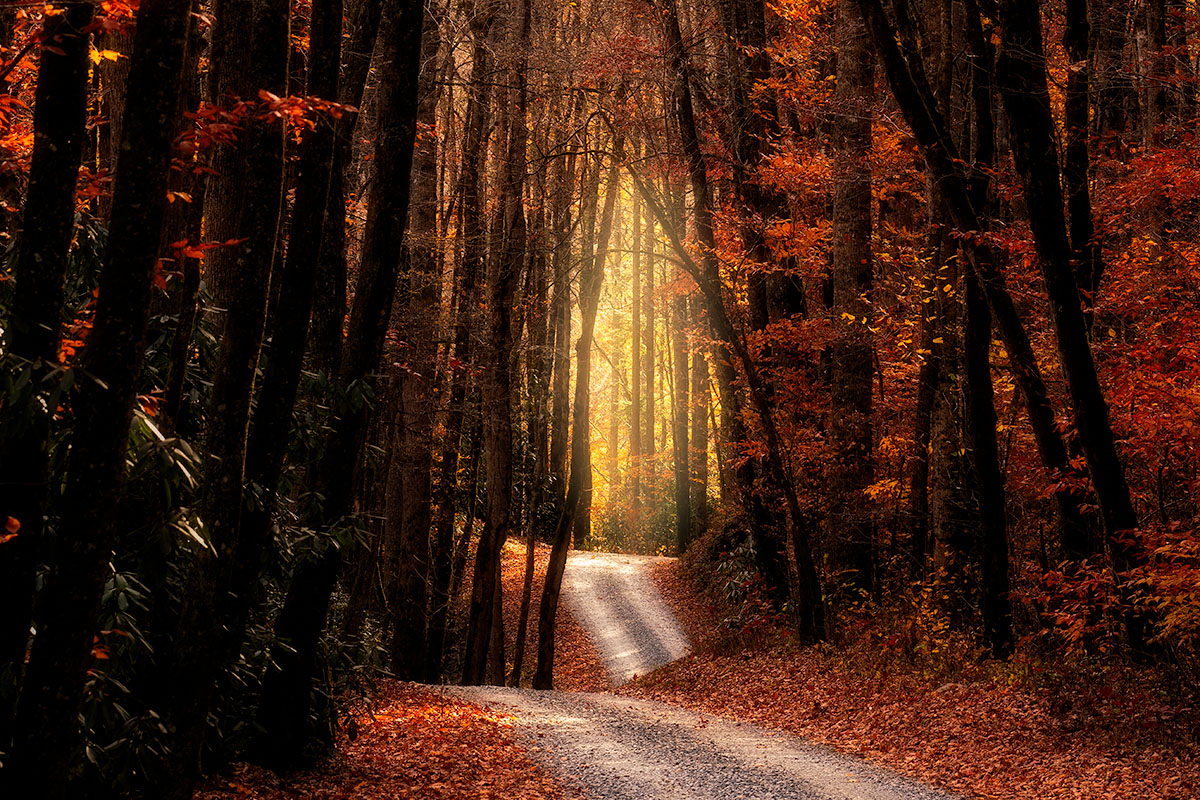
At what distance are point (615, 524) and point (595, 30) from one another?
25.5m

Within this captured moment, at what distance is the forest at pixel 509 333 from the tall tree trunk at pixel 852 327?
0.07 metres

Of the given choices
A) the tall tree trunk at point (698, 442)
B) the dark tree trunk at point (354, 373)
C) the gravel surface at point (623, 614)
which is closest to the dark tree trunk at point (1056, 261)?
the dark tree trunk at point (354, 373)

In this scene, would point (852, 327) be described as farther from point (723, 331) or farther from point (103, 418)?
point (103, 418)

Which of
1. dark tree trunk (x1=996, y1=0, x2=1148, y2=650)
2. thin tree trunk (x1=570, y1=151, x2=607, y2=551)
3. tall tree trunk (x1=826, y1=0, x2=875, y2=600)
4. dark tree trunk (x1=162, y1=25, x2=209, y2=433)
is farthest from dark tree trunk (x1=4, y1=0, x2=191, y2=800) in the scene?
tall tree trunk (x1=826, y1=0, x2=875, y2=600)

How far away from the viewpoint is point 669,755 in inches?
378

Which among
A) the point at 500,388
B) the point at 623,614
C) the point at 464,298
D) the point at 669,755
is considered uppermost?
the point at 464,298

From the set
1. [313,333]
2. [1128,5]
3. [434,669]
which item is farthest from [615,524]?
[313,333]

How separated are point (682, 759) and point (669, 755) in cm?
19

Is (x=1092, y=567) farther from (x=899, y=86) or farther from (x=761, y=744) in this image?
(x=899, y=86)

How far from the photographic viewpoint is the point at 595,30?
1859cm

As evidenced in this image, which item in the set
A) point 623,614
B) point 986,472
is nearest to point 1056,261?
point 986,472

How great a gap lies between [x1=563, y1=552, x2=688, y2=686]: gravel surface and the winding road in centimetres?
577

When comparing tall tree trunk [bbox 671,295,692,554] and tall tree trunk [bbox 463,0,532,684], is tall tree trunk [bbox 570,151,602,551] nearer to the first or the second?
tall tree trunk [bbox 463,0,532,684]

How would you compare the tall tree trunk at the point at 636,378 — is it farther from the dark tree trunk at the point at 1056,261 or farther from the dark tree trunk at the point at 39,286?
the dark tree trunk at the point at 39,286
